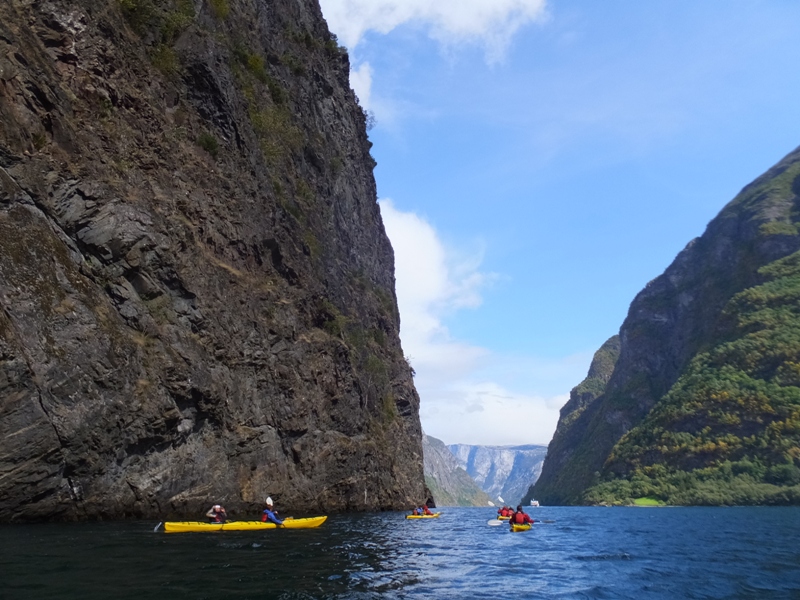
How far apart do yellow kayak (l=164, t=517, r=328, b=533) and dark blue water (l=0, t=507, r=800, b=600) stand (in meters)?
0.54

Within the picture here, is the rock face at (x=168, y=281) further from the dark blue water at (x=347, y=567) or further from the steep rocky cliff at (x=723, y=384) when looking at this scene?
the steep rocky cliff at (x=723, y=384)

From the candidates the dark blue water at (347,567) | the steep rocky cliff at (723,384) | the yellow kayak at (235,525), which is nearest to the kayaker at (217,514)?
the yellow kayak at (235,525)

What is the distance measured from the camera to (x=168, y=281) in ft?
107

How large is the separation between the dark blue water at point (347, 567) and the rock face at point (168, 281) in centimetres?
474

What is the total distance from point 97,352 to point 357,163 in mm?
52272

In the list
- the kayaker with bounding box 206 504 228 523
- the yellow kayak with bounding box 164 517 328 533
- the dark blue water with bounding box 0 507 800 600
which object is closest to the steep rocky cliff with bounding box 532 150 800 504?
the dark blue water with bounding box 0 507 800 600

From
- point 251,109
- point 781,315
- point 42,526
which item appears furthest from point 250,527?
point 781,315

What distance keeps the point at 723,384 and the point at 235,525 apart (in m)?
132

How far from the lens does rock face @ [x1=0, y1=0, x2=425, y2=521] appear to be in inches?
958

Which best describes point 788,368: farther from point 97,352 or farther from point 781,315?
point 97,352

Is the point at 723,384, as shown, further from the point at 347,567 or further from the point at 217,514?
the point at 347,567

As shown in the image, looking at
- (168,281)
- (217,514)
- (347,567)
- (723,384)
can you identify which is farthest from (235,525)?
(723,384)

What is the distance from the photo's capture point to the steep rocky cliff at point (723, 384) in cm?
10981

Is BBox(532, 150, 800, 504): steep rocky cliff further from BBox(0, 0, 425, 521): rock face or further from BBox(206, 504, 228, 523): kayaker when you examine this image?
BBox(206, 504, 228, 523): kayaker
